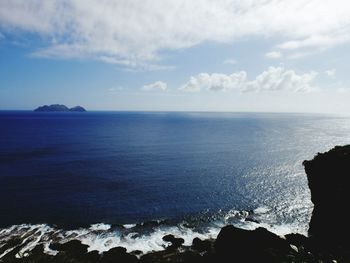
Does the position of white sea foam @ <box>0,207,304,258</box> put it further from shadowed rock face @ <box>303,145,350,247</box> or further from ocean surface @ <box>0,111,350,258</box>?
shadowed rock face @ <box>303,145,350,247</box>

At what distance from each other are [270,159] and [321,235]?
213ft

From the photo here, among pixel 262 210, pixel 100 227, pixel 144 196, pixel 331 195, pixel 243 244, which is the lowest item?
pixel 262 210

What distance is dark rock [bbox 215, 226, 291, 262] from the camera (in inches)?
1363

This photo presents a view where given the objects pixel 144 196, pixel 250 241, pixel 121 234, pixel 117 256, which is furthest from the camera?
pixel 144 196

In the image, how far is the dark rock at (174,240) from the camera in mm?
44131

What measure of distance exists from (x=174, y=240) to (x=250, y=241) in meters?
13.7

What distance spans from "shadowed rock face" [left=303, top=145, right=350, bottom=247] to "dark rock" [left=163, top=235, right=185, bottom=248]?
20326mm

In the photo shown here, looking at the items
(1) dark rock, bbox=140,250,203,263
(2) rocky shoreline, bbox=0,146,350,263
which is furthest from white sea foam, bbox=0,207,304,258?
(1) dark rock, bbox=140,250,203,263

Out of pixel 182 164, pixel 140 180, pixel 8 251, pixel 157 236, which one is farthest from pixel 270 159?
pixel 8 251

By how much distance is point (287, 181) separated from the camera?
262ft

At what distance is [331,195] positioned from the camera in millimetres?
43156

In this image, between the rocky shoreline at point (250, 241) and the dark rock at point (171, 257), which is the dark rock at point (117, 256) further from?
the dark rock at point (171, 257)

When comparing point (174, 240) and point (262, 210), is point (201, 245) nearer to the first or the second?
point (174, 240)

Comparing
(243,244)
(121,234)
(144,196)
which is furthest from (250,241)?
(144,196)
